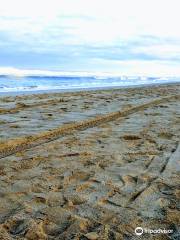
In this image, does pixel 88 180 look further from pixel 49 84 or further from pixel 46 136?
pixel 49 84

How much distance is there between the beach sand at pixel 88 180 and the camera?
2.83m

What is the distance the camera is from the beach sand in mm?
2832

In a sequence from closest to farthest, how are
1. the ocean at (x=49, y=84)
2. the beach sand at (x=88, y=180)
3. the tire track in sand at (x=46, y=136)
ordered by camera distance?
the beach sand at (x=88, y=180) → the tire track in sand at (x=46, y=136) → the ocean at (x=49, y=84)

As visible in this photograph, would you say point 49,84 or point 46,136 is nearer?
point 46,136

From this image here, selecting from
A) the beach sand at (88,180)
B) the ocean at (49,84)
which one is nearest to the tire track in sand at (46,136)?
the beach sand at (88,180)

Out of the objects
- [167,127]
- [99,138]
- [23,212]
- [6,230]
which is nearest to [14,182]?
[23,212]

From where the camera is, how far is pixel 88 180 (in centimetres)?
385

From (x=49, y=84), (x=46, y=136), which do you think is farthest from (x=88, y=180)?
(x=49, y=84)

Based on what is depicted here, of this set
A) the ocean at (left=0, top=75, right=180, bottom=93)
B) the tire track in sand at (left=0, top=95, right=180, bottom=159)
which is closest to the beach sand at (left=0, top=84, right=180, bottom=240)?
the tire track in sand at (left=0, top=95, right=180, bottom=159)

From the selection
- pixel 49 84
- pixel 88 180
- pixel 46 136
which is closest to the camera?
pixel 88 180

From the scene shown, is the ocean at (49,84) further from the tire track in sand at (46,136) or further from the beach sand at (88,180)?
the beach sand at (88,180)

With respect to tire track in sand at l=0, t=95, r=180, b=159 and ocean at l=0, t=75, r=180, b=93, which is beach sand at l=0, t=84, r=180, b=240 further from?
ocean at l=0, t=75, r=180, b=93

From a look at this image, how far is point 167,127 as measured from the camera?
6906 mm

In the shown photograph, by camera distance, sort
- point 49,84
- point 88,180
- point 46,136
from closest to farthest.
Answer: point 88,180 → point 46,136 → point 49,84
